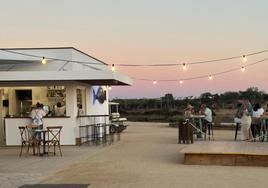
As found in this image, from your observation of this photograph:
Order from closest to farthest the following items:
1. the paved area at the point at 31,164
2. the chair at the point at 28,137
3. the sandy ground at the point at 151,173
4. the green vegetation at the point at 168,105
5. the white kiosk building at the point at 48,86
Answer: the sandy ground at the point at 151,173 < the paved area at the point at 31,164 < the chair at the point at 28,137 < the white kiosk building at the point at 48,86 < the green vegetation at the point at 168,105

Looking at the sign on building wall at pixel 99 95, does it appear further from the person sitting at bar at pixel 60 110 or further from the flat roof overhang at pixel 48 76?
the flat roof overhang at pixel 48 76

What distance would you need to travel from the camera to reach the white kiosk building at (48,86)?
18.2 m

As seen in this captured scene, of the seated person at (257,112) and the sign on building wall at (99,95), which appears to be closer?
the seated person at (257,112)

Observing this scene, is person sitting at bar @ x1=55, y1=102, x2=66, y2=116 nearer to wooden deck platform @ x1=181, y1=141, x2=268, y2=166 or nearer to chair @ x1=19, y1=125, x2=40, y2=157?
chair @ x1=19, y1=125, x2=40, y2=157

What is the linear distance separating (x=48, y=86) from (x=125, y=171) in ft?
27.2

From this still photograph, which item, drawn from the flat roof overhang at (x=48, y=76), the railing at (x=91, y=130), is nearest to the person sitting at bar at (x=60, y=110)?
the railing at (x=91, y=130)

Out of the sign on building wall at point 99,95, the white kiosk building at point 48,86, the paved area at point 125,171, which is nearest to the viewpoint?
the paved area at point 125,171

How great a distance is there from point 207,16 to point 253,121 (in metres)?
5.62

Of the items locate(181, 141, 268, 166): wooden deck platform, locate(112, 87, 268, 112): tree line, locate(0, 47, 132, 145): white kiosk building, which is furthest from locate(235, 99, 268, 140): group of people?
locate(112, 87, 268, 112): tree line

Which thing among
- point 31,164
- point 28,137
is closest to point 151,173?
point 31,164

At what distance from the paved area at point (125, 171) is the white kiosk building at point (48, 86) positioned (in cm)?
295

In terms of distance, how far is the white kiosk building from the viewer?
59.9ft

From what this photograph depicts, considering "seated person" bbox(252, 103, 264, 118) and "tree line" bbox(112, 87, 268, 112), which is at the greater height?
"tree line" bbox(112, 87, 268, 112)

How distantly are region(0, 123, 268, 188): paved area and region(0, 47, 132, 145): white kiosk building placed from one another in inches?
116
